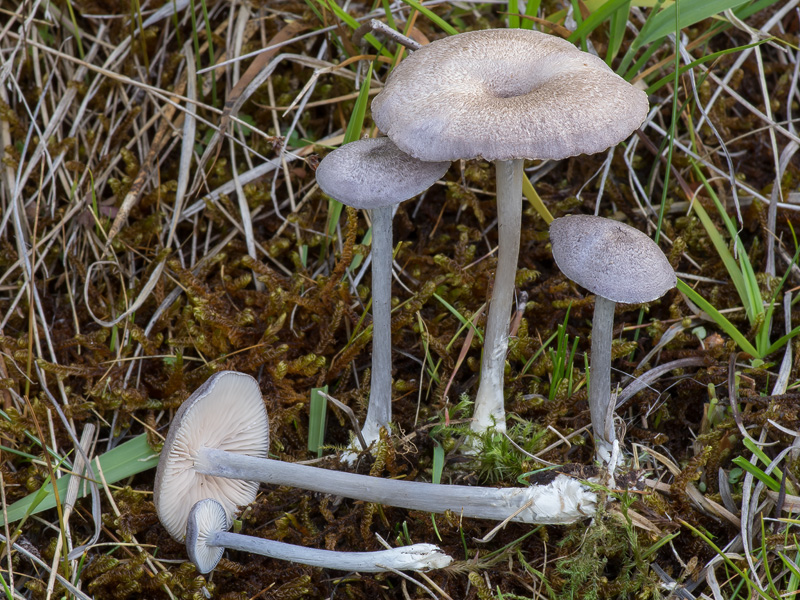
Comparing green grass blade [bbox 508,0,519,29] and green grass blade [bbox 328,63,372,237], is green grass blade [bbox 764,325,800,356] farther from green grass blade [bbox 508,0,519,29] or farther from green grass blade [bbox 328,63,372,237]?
green grass blade [bbox 328,63,372,237]

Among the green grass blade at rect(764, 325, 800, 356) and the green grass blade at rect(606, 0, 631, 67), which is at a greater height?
the green grass blade at rect(606, 0, 631, 67)

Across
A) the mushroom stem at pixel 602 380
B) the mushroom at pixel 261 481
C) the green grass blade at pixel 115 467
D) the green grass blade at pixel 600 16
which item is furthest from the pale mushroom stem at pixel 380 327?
the green grass blade at pixel 600 16

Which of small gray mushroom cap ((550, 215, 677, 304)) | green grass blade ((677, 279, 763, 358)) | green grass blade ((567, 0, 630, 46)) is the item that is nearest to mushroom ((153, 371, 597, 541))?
small gray mushroom cap ((550, 215, 677, 304))

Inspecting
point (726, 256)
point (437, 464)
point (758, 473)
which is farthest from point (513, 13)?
point (758, 473)

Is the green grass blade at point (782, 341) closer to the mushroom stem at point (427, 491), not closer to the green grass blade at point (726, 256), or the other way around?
the green grass blade at point (726, 256)

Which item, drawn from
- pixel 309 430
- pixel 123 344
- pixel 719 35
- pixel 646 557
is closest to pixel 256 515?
pixel 309 430

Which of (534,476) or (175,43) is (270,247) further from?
(534,476)
